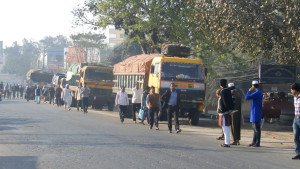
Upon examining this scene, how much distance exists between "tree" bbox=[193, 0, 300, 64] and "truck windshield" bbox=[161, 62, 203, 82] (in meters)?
3.41

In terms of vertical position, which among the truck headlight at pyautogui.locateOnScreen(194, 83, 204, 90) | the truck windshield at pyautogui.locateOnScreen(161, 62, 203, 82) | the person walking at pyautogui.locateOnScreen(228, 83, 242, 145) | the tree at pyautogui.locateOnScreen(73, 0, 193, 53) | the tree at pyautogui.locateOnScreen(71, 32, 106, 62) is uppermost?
the tree at pyautogui.locateOnScreen(71, 32, 106, 62)

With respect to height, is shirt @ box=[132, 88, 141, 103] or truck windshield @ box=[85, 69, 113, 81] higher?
truck windshield @ box=[85, 69, 113, 81]

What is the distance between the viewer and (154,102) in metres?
18.3

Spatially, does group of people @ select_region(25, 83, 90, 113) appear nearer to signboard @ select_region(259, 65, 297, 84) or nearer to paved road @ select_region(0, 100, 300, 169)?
signboard @ select_region(259, 65, 297, 84)

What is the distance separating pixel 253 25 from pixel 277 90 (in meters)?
9.67

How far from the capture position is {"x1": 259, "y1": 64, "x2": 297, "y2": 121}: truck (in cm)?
2264

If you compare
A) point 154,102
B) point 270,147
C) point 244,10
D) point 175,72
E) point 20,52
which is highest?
point 20,52

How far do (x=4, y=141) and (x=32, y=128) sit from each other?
3683mm

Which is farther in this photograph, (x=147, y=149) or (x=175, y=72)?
(x=175, y=72)

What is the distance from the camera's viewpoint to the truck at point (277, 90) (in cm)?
2264

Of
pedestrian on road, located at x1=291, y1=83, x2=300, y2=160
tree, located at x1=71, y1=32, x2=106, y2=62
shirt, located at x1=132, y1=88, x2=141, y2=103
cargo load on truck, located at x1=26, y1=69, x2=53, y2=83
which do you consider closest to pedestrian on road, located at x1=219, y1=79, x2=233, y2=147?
pedestrian on road, located at x1=291, y1=83, x2=300, y2=160

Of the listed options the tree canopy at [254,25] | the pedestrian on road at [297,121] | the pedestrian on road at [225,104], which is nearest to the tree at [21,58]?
the tree canopy at [254,25]

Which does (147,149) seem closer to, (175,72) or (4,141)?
(4,141)

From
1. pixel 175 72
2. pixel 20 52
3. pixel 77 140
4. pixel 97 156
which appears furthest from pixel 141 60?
pixel 20 52
